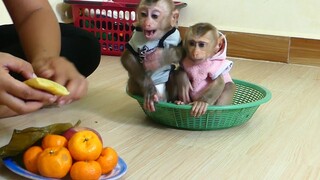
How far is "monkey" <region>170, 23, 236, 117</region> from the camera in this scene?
129 cm

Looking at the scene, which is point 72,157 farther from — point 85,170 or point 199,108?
point 199,108

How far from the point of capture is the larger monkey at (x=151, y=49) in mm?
1328

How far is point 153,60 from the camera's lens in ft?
4.38

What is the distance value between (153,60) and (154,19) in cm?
11

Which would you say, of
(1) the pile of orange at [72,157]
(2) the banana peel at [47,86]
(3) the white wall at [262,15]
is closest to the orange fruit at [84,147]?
(1) the pile of orange at [72,157]

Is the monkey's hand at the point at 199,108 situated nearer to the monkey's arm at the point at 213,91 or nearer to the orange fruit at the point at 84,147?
the monkey's arm at the point at 213,91

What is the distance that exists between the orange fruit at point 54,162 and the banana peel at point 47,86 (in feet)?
0.41

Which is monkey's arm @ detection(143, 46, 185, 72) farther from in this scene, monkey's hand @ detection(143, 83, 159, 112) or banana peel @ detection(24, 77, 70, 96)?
banana peel @ detection(24, 77, 70, 96)

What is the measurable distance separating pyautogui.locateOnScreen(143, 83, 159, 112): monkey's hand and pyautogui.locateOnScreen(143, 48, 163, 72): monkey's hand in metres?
0.06

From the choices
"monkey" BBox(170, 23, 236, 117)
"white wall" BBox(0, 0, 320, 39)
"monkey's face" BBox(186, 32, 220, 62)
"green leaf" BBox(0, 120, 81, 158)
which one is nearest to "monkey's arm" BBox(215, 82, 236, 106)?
"monkey" BBox(170, 23, 236, 117)

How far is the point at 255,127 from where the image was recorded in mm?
1366

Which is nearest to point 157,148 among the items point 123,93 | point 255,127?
point 255,127

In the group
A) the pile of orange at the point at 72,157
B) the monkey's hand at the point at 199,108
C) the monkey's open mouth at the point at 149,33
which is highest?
the monkey's open mouth at the point at 149,33

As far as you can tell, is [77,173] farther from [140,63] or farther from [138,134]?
[140,63]
